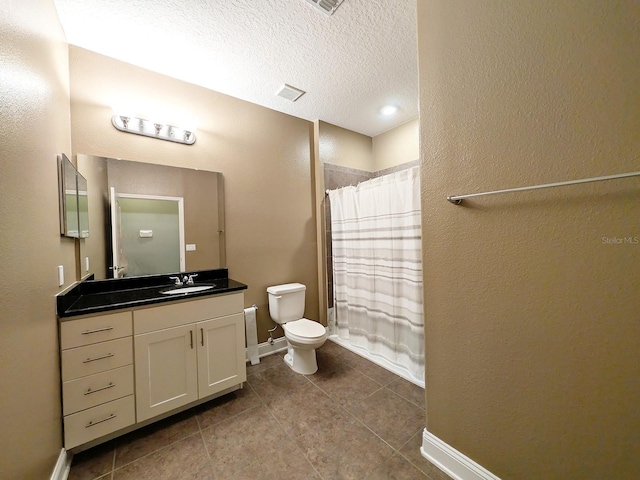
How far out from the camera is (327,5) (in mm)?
1448

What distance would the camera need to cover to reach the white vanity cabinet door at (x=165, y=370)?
1.45 metres

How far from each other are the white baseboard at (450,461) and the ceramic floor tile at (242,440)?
812mm

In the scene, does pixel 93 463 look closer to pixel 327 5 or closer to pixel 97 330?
pixel 97 330

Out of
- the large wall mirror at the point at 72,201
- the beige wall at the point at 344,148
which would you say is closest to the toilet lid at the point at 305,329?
the large wall mirror at the point at 72,201

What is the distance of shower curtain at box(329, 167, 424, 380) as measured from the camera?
203 cm

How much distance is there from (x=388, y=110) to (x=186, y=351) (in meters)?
2.93

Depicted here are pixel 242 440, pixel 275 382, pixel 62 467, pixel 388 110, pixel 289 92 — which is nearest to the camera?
pixel 62 467

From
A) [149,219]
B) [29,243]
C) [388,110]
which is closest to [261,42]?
[388,110]

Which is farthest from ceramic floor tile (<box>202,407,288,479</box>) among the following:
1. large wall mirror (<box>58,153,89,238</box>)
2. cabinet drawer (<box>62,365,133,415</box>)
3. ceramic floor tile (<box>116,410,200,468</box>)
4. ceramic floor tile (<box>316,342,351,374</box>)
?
large wall mirror (<box>58,153,89,238</box>)

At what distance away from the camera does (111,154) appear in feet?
5.95

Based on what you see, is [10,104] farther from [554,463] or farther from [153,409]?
[554,463]

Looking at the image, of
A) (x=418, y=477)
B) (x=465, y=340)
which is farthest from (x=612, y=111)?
(x=418, y=477)

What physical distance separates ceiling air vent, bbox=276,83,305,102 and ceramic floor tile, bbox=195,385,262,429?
2.63 meters

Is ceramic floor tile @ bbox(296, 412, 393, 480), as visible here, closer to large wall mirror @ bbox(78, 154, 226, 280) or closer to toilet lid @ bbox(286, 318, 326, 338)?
toilet lid @ bbox(286, 318, 326, 338)
